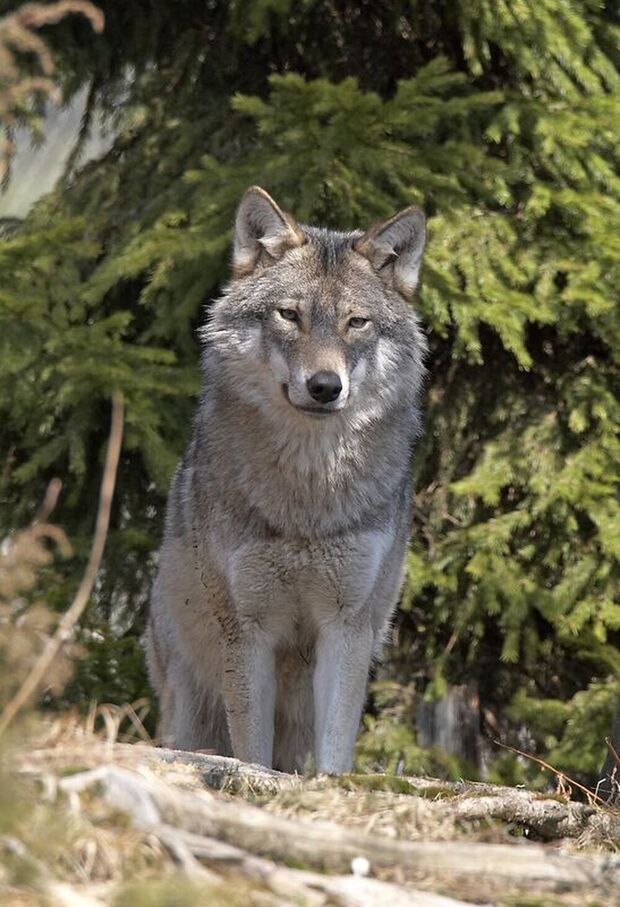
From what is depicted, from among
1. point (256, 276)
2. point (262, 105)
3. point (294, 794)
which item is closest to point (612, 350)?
point (262, 105)

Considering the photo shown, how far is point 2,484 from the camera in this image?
8133 millimetres

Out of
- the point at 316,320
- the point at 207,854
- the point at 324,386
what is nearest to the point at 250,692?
the point at 324,386

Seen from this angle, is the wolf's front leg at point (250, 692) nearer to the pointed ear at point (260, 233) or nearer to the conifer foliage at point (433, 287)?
the pointed ear at point (260, 233)

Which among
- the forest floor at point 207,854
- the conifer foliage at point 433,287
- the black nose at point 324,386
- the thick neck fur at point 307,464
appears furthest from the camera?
the conifer foliage at point 433,287

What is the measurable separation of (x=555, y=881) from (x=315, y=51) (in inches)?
293

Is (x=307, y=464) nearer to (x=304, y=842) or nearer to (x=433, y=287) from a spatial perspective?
(x=433, y=287)

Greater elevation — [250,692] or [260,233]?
[260,233]

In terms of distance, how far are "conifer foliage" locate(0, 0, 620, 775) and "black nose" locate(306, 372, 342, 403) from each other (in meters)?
2.31

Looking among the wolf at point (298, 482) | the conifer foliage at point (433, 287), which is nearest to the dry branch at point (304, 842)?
the wolf at point (298, 482)

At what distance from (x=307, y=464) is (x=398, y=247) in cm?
111

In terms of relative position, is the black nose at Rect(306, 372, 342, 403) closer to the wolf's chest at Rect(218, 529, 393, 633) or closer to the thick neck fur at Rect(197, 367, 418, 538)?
the thick neck fur at Rect(197, 367, 418, 538)

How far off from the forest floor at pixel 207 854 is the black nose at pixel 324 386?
8.39ft

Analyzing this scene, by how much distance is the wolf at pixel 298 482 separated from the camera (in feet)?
17.6

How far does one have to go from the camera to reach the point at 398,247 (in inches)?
232
